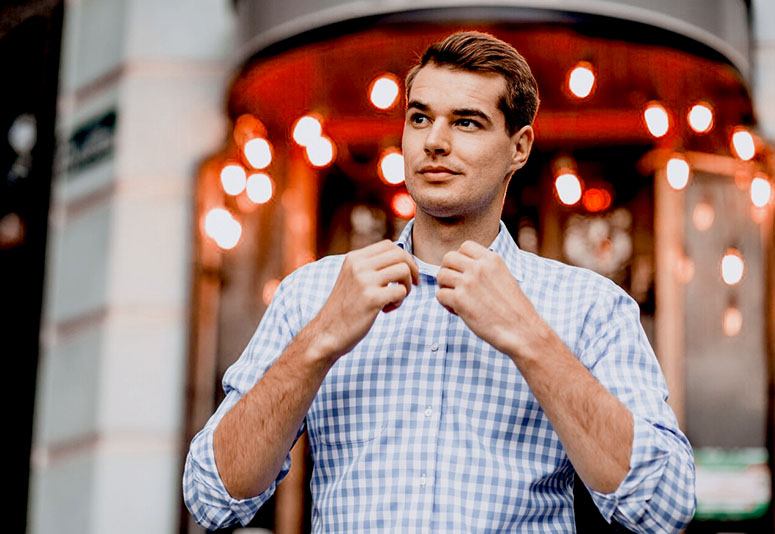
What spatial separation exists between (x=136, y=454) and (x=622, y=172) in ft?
9.41

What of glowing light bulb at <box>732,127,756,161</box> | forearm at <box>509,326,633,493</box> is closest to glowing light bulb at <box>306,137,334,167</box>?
glowing light bulb at <box>732,127,756,161</box>

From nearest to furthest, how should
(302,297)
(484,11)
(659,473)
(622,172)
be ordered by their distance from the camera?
(659,473) → (302,297) → (484,11) → (622,172)

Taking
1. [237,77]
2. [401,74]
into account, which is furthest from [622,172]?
[237,77]

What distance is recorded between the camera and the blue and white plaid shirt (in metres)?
2.14

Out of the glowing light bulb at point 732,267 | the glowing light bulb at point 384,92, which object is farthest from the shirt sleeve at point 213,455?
the glowing light bulb at point 732,267

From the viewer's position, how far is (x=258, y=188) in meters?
6.51

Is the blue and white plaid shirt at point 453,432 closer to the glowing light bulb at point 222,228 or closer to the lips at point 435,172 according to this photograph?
the lips at point 435,172

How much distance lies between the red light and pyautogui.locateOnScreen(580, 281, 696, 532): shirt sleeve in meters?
4.62

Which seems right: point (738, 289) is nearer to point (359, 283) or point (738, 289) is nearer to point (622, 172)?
point (622, 172)

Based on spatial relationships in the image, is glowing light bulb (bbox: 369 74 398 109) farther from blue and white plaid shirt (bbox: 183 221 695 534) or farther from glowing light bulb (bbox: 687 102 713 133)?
blue and white plaid shirt (bbox: 183 221 695 534)

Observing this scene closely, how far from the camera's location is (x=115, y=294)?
21.1 feet

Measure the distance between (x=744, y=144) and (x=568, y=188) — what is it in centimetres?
85

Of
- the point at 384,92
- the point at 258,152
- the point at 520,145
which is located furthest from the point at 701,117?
the point at 520,145

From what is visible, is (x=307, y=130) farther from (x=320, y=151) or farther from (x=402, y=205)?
(x=402, y=205)
